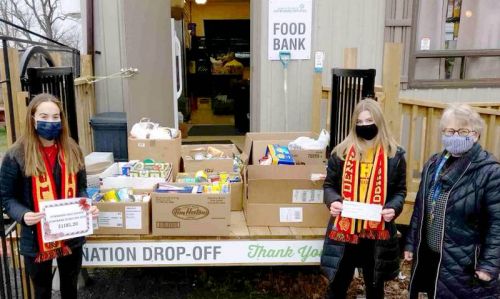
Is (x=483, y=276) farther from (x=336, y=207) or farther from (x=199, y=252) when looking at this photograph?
(x=199, y=252)

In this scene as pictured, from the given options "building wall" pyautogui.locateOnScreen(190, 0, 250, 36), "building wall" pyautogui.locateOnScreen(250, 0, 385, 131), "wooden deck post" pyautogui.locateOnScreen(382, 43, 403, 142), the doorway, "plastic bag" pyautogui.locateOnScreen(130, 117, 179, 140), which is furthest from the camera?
"building wall" pyautogui.locateOnScreen(190, 0, 250, 36)

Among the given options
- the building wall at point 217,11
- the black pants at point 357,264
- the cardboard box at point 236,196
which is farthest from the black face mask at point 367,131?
the building wall at point 217,11

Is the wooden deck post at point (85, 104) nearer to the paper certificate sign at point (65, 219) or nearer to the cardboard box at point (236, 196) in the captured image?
the cardboard box at point (236, 196)

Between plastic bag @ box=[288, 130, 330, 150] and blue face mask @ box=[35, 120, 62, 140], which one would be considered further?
plastic bag @ box=[288, 130, 330, 150]

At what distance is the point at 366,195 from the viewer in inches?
114

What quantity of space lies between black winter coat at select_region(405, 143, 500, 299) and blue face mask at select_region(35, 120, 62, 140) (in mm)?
2169

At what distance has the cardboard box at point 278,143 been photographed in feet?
13.2

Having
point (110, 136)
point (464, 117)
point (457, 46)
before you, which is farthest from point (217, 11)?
point (464, 117)

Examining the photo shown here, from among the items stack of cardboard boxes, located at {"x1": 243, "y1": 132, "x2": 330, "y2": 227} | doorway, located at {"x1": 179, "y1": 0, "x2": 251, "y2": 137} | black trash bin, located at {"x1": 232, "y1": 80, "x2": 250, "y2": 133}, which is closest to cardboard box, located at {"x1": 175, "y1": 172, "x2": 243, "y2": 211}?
stack of cardboard boxes, located at {"x1": 243, "y1": 132, "x2": 330, "y2": 227}

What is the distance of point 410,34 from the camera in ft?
18.6

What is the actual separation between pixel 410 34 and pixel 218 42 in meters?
7.31

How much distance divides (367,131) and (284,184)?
91 cm

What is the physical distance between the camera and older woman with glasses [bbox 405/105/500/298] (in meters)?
2.39

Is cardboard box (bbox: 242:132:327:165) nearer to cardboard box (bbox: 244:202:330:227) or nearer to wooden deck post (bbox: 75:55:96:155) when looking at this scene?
cardboard box (bbox: 244:202:330:227)
